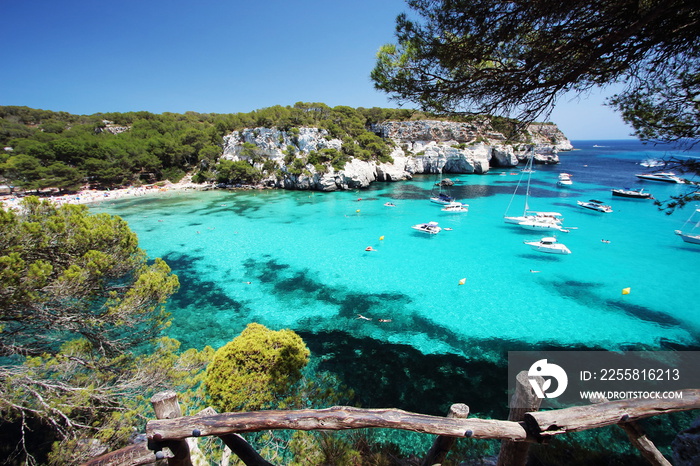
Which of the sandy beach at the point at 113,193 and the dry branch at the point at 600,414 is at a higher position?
the sandy beach at the point at 113,193

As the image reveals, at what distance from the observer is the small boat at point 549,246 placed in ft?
64.8

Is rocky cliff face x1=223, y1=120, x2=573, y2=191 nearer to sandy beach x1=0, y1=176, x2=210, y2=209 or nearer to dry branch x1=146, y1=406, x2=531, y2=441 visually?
sandy beach x1=0, y1=176, x2=210, y2=209

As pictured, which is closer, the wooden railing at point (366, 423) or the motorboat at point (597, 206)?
the wooden railing at point (366, 423)


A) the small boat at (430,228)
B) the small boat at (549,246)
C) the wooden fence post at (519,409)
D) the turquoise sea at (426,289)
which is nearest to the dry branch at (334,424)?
the wooden fence post at (519,409)

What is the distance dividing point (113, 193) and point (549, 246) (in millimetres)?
51990

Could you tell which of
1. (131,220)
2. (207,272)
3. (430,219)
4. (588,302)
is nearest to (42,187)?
(131,220)

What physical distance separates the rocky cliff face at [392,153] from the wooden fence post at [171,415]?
41559 mm

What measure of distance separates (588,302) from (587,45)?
44.7 feet

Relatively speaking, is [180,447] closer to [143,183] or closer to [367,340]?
[367,340]

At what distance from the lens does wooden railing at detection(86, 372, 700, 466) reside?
8.00ft

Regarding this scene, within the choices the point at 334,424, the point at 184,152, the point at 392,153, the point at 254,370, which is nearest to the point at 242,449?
the point at 334,424

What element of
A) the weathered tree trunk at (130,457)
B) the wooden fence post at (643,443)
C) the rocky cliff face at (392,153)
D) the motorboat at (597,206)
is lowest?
the motorboat at (597,206)

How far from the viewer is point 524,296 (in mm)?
→ 14648

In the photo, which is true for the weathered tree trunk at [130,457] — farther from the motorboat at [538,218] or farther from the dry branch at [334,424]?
the motorboat at [538,218]
